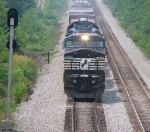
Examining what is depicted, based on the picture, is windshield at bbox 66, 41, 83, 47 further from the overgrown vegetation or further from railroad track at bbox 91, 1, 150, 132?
railroad track at bbox 91, 1, 150, 132

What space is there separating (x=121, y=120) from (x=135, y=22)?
96.5 ft

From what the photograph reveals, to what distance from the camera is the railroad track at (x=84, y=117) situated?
16108 mm

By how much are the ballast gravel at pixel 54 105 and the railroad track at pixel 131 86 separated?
36cm

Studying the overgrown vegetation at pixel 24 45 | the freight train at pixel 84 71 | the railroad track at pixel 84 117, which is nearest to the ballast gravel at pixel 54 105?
the railroad track at pixel 84 117

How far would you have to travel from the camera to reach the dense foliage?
3633 cm

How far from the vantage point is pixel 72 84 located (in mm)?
20188

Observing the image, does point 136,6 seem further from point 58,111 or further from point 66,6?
point 58,111

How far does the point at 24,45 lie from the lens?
110 feet

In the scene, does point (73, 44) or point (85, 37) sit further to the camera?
point (73, 44)

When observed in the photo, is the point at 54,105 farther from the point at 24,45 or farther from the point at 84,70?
the point at 24,45

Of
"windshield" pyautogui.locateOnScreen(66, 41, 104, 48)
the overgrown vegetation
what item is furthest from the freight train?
the overgrown vegetation

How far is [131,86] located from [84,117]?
637cm

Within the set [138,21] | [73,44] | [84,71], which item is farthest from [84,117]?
[138,21]

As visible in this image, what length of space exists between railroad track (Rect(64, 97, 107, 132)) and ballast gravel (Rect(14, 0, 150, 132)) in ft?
0.82
